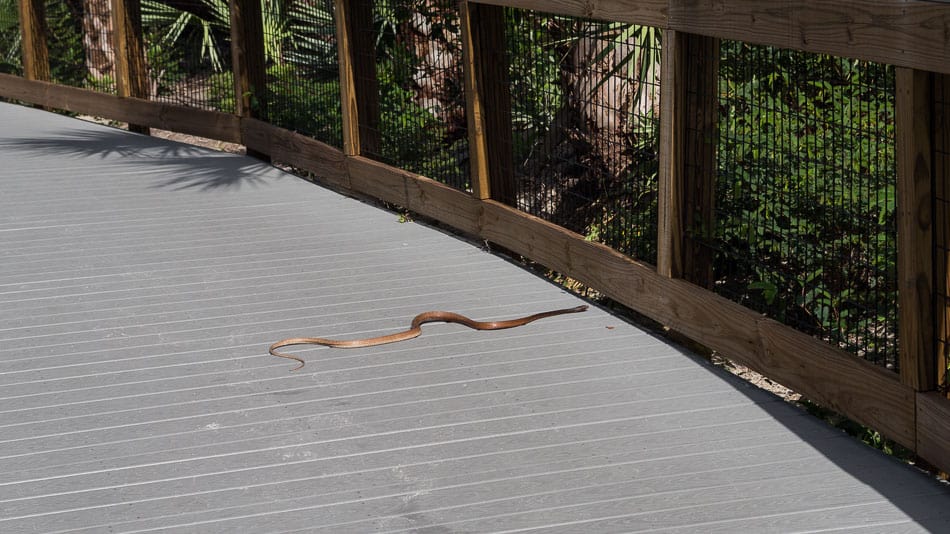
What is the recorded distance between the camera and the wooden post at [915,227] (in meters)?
3.68

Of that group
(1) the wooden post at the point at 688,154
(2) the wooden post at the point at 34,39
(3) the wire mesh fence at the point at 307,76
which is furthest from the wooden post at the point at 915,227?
(2) the wooden post at the point at 34,39

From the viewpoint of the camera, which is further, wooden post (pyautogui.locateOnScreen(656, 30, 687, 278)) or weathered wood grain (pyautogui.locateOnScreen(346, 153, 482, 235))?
weathered wood grain (pyautogui.locateOnScreen(346, 153, 482, 235))

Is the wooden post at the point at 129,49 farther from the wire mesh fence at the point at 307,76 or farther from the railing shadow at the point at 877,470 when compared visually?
the railing shadow at the point at 877,470

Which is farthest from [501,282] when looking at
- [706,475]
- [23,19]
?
[23,19]

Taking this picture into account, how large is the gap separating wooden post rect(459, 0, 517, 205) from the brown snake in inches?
A: 49.9

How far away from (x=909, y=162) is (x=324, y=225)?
4328 mm

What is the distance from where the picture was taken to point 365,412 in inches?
177

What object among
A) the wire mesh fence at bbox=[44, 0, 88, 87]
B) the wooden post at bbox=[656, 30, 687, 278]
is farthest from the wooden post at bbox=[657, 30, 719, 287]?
the wire mesh fence at bbox=[44, 0, 88, 87]

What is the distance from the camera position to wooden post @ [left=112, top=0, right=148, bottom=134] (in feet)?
35.0

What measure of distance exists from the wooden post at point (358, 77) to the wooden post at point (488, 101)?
4.84 feet

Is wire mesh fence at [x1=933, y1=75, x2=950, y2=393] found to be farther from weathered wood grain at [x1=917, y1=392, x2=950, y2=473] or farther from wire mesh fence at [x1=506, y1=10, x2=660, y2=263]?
wire mesh fence at [x1=506, y1=10, x2=660, y2=263]

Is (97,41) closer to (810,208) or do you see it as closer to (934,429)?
(810,208)

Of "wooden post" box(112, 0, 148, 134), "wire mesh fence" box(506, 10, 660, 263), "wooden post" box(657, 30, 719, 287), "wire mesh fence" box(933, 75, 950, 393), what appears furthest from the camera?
"wooden post" box(112, 0, 148, 134)

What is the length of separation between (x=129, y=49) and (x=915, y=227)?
332 inches
